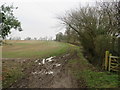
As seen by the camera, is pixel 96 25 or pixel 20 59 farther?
pixel 20 59

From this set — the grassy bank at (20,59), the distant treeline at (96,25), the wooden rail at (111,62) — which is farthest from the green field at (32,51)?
the wooden rail at (111,62)

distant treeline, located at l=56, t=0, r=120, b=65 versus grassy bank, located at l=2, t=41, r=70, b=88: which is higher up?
distant treeline, located at l=56, t=0, r=120, b=65

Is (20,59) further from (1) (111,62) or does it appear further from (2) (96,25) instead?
(1) (111,62)

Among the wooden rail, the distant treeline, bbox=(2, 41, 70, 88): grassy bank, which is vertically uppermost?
the distant treeline

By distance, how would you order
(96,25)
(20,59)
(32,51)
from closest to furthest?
(96,25), (20,59), (32,51)

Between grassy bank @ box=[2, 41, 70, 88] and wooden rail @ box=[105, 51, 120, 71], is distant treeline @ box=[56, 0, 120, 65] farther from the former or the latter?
grassy bank @ box=[2, 41, 70, 88]

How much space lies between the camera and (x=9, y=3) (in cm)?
893

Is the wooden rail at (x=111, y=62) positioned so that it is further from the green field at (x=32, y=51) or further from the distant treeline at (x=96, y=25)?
the green field at (x=32, y=51)

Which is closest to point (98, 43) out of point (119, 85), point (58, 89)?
point (119, 85)

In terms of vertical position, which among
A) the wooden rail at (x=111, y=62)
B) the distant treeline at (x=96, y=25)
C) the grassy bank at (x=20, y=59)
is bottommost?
the grassy bank at (x=20, y=59)

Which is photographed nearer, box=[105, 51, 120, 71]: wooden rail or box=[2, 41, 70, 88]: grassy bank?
box=[2, 41, 70, 88]: grassy bank

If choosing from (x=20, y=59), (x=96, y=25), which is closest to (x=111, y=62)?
(x=96, y=25)

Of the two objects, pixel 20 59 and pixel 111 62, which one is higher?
pixel 111 62

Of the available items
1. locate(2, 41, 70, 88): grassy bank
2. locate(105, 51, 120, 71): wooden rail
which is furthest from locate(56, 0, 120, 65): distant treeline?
locate(2, 41, 70, 88): grassy bank
